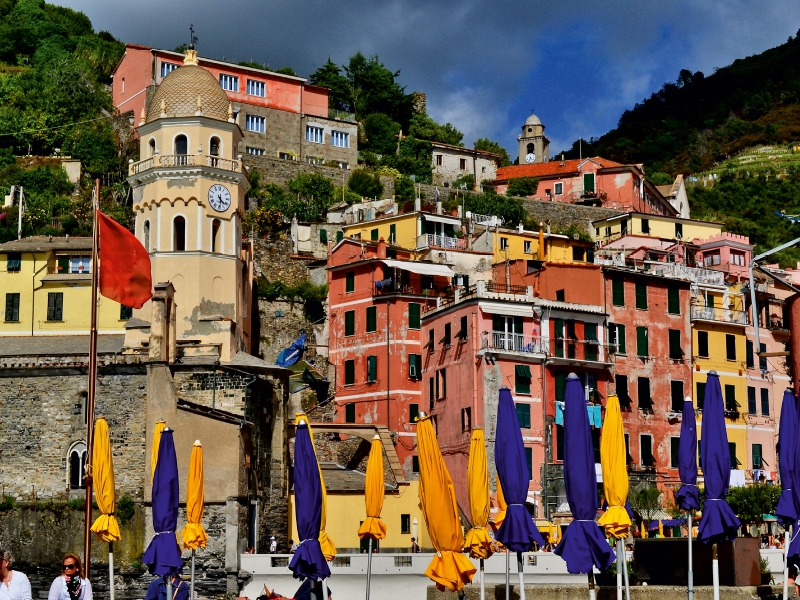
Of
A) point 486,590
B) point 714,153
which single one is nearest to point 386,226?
point 486,590

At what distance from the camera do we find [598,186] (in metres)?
93.8

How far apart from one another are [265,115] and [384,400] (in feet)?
109

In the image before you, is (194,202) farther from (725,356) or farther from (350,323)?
(725,356)

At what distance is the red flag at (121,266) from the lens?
3194 centimetres

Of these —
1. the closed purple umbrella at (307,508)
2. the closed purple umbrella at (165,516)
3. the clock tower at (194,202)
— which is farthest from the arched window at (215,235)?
the closed purple umbrella at (307,508)

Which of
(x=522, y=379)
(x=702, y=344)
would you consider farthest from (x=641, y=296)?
(x=522, y=379)

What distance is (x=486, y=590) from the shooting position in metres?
34.1

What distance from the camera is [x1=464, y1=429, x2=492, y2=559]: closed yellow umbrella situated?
3177cm

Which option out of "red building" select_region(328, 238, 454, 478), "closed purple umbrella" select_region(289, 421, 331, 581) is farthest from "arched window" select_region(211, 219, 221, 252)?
"closed purple umbrella" select_region(289, 421, 331, 581)

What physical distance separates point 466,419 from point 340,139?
135 ft

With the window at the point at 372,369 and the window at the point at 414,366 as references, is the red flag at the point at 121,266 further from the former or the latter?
the window at the point at 372,369

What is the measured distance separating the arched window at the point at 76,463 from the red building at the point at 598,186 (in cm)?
5179

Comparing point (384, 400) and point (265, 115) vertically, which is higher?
point (265, 115)

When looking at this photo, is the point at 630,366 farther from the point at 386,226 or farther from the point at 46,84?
the point at 46,84
